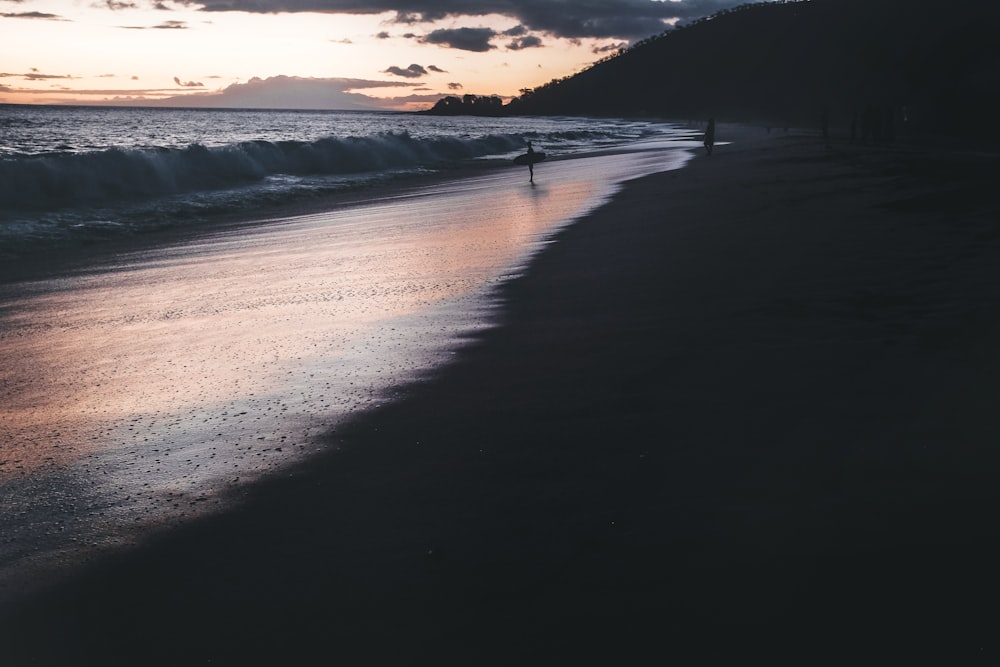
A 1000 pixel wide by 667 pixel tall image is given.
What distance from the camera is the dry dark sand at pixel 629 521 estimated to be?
2811 millimetres

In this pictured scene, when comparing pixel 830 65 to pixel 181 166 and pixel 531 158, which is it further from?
pixel 181 166

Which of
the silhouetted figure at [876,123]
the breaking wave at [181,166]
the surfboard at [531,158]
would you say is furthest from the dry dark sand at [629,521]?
the silhouetted figure at [876,123]

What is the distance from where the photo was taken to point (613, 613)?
2.91 metres

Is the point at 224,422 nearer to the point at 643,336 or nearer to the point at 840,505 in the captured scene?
the point at 643,336

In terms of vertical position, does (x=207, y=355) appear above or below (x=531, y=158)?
below

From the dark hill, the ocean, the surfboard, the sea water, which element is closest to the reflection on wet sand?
the ocean

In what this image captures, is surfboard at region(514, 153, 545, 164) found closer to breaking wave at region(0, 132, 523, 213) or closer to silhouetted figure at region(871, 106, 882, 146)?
breaking wave at region(0, 132, 523, 213)

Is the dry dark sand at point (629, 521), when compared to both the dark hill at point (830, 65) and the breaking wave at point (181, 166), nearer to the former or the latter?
the breaking wave at point (181, 166)

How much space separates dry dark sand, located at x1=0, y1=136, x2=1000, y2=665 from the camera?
2.81 meters

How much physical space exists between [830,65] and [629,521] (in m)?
136

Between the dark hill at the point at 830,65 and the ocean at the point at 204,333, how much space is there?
1423 inches

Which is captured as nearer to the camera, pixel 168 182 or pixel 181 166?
pixel 168 182

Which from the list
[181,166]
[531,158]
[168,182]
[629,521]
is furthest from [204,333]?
[181,166]

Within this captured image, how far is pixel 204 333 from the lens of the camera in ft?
24.6
